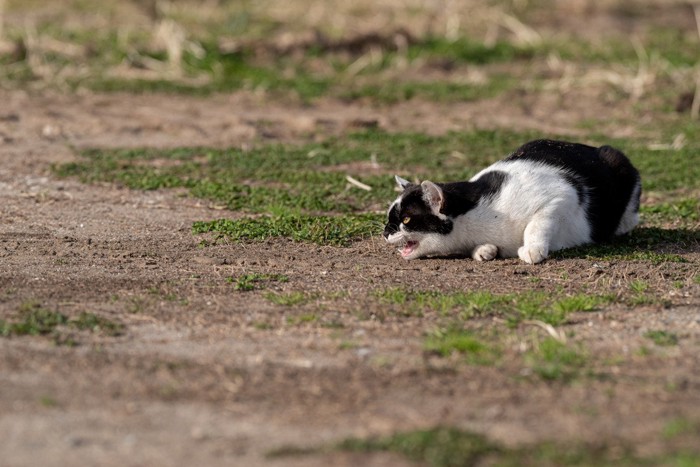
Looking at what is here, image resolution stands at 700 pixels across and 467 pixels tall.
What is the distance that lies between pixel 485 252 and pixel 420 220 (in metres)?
0.46

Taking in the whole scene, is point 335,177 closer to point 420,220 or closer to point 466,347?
point 420,220

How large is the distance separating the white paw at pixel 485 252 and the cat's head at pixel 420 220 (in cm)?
22

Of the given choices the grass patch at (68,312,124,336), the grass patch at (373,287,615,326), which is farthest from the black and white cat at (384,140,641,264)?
the grass patch at (68,312,124,336)

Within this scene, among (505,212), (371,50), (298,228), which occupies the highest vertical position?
(371,50)

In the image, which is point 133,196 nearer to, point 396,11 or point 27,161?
point 27,161

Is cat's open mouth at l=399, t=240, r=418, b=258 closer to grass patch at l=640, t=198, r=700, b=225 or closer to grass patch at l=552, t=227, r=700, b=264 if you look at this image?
grass patch at l=552, t=227, r=700, b=264

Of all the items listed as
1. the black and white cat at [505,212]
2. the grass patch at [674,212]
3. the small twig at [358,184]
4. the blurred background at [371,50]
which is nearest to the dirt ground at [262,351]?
the black and white cat at [505,212]

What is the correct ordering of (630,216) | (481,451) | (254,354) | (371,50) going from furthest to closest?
(371,50) < (630,216) < (254,354) < (481,451)

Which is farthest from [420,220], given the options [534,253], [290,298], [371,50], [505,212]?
[371,50]

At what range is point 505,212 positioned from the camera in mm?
7090

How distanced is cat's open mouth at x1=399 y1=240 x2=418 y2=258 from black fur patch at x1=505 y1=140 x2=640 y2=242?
92 cm

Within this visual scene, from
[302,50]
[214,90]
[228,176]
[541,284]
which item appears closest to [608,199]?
[541,284]

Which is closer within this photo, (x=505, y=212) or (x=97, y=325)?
(x=97, y=325)

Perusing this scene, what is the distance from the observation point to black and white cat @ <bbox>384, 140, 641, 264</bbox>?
7.05 meters
